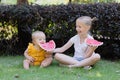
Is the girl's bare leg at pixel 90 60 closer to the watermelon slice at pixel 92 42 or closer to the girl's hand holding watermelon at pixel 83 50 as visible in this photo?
the girl's hand holding watermelon at pixel 83 50

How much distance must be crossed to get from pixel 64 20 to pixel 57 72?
177 centimetres

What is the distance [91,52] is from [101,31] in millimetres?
1148

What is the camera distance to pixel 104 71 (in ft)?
19.4

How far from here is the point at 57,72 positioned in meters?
5.68

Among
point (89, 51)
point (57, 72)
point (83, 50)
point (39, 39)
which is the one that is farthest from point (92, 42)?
point (39, 39)

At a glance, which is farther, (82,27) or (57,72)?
(82,27)

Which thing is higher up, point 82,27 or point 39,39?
point 82,27

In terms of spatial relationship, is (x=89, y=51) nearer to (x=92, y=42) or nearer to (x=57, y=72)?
(x=92, y=42)

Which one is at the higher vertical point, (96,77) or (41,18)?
(41,18)

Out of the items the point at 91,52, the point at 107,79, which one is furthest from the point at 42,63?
the point at 107,79

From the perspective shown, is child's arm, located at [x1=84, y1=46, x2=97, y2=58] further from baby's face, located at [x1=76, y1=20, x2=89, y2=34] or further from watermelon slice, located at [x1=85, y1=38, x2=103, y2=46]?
baby's face, located at [x1=76, y1=20, x2=89, y2=34]

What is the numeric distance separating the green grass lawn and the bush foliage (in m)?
0.72

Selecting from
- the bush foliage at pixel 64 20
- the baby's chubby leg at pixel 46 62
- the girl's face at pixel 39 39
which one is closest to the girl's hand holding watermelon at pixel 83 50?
the baby's chubby leg at pixel 46 62

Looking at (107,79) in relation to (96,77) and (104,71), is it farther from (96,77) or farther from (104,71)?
(104,71)
